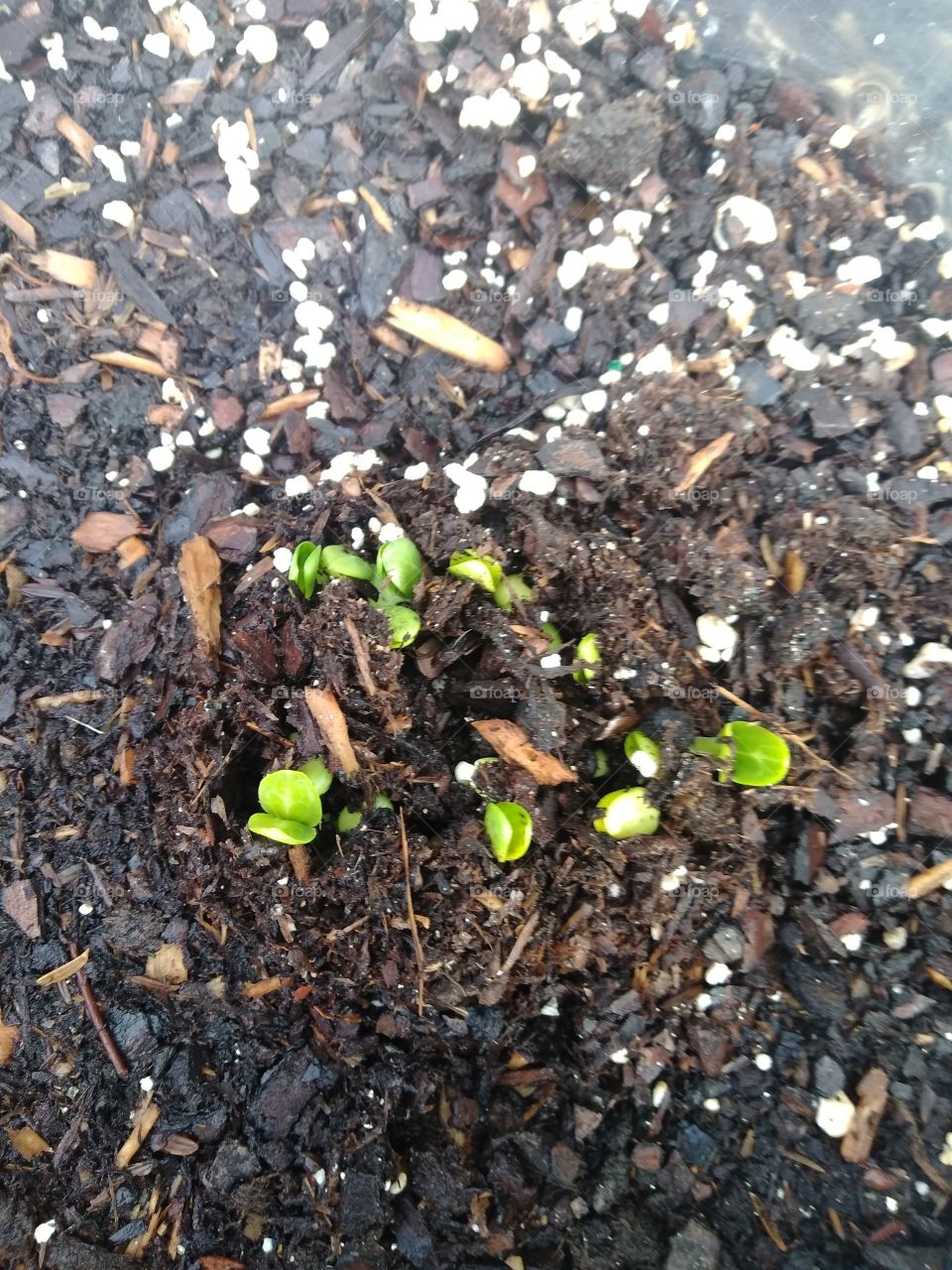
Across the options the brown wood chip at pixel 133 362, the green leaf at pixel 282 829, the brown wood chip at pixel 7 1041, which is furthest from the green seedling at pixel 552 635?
the brown wood chip at pixel 7 1041

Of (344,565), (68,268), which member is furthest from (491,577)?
(68,268)

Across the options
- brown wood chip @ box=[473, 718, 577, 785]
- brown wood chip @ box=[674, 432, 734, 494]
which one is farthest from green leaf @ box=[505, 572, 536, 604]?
brown wood chip @ box=[674, 432, 734, 494]

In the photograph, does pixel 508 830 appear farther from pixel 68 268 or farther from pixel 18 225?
pixel 18 225

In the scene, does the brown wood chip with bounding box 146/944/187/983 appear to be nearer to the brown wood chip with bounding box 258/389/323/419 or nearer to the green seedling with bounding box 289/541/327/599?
the green seedling with bounding box 289/541/327/599

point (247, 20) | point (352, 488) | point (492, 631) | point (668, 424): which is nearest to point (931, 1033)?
point (492, 631)

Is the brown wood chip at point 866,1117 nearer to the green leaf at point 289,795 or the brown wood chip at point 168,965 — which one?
the green leaf at point 289,795

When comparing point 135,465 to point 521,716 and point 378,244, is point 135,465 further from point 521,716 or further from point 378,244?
point 521,716
